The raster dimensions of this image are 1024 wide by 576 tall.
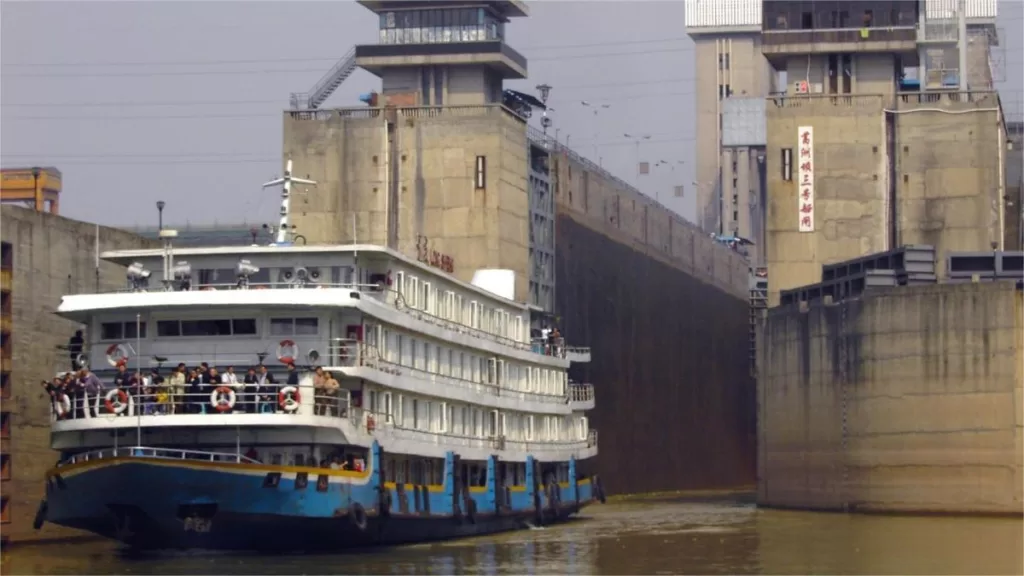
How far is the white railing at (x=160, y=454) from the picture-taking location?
38750 mm

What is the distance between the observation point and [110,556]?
139 ft

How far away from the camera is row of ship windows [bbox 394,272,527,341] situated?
1793 inches

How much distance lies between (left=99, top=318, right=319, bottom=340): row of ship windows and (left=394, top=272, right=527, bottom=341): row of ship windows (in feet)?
12.2

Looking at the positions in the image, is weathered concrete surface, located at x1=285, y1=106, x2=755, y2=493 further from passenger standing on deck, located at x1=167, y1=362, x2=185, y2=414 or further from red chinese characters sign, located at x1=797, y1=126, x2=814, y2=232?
passenger standing on deck, located at x1=167, y1=362, x2=185, y2=414

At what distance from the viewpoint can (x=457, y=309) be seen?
49.1 metres

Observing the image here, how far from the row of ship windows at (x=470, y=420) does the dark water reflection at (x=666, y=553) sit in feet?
9.16

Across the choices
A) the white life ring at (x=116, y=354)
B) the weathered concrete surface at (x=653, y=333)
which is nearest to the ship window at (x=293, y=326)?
the white life ring at (x=116, y=354)

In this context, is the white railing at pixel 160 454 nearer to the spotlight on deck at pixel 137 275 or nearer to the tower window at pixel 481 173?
the spotlight on deck at pixel 137 275

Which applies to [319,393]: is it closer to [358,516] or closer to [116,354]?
[358,516]

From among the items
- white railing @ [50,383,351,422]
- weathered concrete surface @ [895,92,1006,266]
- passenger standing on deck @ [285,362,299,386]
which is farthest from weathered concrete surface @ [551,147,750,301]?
white railing @ [50,383,351,422]

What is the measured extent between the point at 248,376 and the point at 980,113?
3948 centimetres

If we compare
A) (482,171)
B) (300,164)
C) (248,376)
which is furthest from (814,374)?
(248,376)

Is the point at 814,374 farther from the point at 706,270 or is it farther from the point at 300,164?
the point at 706,270

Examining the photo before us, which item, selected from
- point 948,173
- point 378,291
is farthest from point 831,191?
point 378,291
